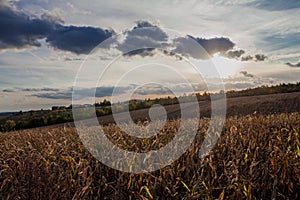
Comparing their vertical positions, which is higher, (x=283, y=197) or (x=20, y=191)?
(x=20, y=191)

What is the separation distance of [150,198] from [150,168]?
65 cm

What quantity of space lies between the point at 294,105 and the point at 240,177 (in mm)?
12007

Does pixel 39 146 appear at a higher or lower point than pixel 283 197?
higher

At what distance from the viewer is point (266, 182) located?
3.63m

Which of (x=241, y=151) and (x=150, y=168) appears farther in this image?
(x=241, y=151)

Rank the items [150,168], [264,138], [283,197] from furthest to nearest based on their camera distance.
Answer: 1. [264,138]
2. [150,168]
3. [283,197]

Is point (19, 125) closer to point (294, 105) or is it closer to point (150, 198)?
point (294, 105)

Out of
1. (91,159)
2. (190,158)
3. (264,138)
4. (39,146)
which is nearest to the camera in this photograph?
(190,158)

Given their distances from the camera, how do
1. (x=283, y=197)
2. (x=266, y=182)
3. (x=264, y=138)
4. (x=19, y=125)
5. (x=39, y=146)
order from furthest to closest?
(x=19, y=125)
(x=39, y=146)
(x=264, y=138)
(x=266, y=182)
(x=283, y=197)

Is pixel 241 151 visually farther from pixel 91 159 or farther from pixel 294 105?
pixel 294 105

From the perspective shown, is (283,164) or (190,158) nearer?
(283,164)

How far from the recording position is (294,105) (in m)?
14.2

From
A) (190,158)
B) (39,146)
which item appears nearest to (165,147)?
(190,158)

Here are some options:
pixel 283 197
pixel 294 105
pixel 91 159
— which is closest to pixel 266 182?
pixel 283 197
